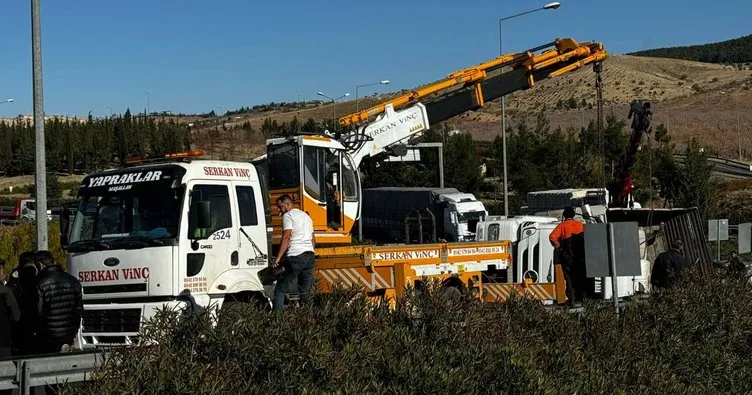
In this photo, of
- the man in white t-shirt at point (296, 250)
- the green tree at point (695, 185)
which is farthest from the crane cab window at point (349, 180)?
the green tree at point (695, 185)

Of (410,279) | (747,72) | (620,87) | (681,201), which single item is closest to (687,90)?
(620,87)

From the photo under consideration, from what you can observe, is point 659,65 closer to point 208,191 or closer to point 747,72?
point 747,72

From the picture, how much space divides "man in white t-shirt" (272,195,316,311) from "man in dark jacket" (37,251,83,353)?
2630 millimetres

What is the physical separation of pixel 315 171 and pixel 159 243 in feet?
14.2

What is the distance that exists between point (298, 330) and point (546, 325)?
336 cm

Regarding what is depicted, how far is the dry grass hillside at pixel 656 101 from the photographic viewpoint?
10300cm

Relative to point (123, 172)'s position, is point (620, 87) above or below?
above

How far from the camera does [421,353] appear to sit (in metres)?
7.35

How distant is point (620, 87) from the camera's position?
144625 mm

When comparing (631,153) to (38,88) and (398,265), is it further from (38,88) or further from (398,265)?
(38,88)

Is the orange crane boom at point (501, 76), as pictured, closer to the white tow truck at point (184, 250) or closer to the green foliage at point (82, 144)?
the white tow truck at point (184, 250)

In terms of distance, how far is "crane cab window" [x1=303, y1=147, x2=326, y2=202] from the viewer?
1562 centimetres

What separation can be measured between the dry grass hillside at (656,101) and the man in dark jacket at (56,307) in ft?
262

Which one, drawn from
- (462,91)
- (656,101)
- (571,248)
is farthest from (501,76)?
(656,101)
